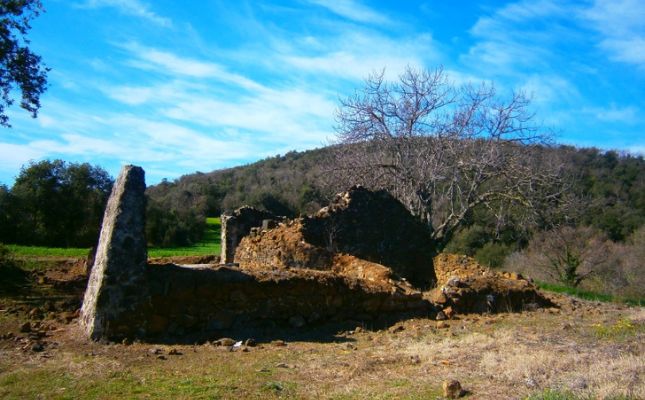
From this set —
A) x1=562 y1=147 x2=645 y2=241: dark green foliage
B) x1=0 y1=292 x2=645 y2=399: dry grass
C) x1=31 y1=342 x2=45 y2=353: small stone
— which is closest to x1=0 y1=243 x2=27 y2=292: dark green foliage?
x1=0 y1=292 x2=645 y2=399: dry grass

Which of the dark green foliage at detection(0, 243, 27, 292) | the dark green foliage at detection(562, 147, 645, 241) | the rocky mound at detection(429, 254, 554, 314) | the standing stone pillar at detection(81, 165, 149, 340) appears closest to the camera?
the standing stone pillar at detection(81, 165, 149, 340)

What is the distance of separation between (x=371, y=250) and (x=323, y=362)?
24.7 ft

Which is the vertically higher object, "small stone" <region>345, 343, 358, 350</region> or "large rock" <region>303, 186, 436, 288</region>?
"large rock" <region>303, 186, 436, 288</region>

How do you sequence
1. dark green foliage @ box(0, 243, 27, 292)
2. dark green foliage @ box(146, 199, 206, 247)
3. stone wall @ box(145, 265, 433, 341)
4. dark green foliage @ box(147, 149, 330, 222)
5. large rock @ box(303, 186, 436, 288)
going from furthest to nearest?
dark green foliage @ box(147, 149, 330, 222) < dark green foliage @ box(146, 199, 206, 247) < large rock @ box(303, 186, 436, 288) < dark green foliage @ box(0, 243, 27, 292) < stone wall @ box(145, 265, 433, 341)

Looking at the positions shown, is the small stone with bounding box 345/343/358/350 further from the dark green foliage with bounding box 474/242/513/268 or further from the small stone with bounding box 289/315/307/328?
the dark green foliage with bounding box 474/242/513/268

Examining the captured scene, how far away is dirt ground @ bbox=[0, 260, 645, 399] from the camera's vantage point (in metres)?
5.28

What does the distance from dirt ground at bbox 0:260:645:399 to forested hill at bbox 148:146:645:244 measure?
1042cm

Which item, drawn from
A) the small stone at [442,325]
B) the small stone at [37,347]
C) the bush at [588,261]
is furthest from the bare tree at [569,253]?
the small stone at [37,347]

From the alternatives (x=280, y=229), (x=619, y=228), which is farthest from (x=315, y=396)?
(x=619, y=228)

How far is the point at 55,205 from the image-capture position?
2577 centimetres

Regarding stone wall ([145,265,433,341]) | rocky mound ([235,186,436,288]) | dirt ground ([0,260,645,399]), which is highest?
rocky mound ([235,186,436,288])

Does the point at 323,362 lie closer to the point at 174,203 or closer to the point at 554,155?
the point at 554,155

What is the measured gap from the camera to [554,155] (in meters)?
18.3

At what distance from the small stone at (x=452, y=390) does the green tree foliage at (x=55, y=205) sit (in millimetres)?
23844
